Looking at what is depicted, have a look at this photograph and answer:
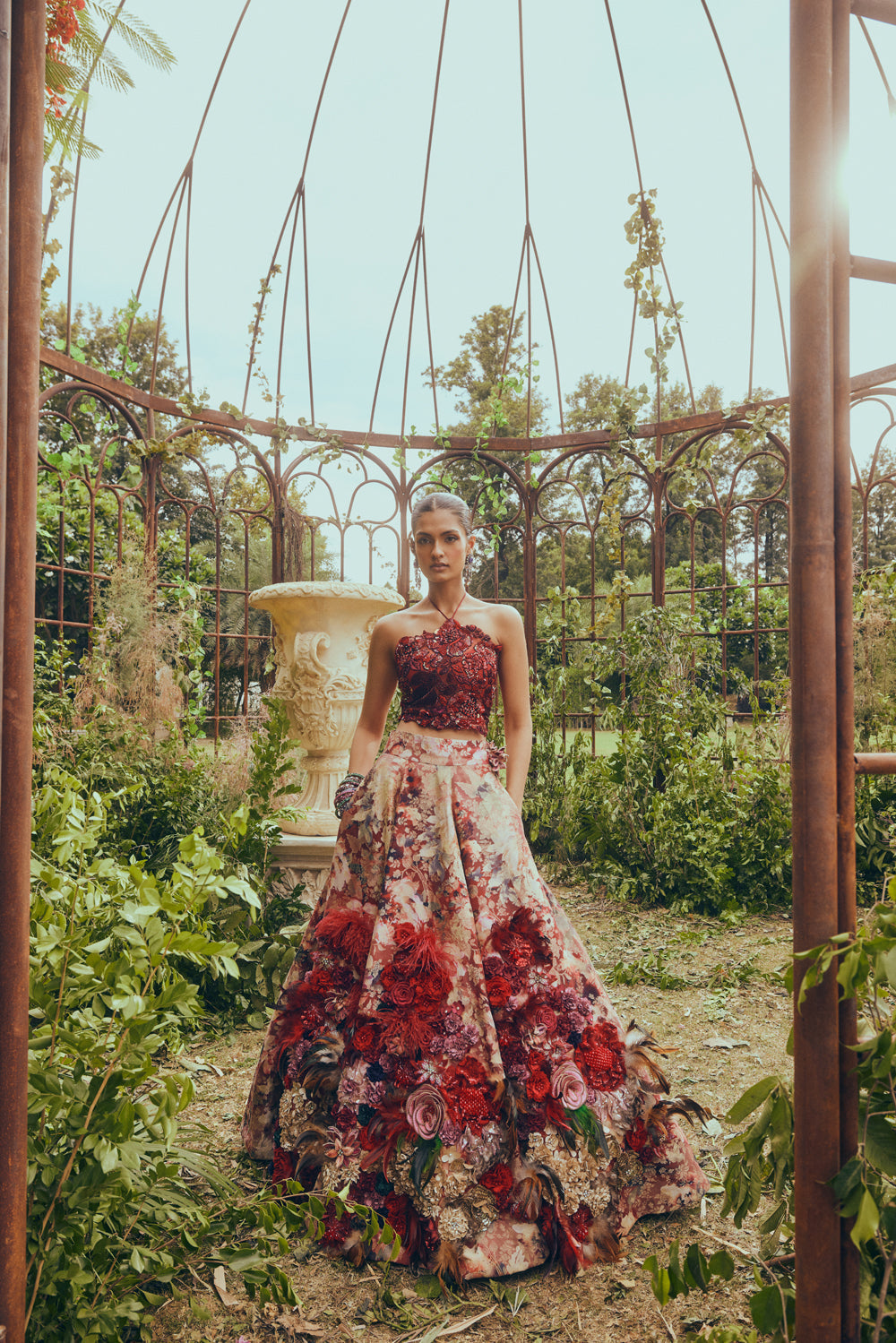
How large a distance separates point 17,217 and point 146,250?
6.17 meters

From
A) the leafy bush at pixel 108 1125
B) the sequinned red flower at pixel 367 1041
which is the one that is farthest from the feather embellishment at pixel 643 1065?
the leafy bush at pixel 108 1125

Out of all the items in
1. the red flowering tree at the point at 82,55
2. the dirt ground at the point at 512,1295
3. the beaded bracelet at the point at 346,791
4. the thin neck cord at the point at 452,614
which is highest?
the red flowering tree at the point at 82,55

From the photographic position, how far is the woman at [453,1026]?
1866mm

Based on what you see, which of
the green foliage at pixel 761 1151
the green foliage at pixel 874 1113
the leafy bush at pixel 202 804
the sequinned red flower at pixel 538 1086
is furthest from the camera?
the leafy bush at pixel 202 804

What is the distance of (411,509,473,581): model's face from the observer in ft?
7.54

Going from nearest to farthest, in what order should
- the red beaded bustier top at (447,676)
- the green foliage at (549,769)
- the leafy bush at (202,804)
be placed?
the red beaded bustier top at (447,676) < the leafy bush at (202,804) < the green foliage at (549,769)

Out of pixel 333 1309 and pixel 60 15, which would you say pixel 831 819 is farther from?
pixel 60 15

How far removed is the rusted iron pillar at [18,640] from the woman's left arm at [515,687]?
157 centimetres

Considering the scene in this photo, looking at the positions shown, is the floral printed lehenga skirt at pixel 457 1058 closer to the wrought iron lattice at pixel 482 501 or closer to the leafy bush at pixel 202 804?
the leafy bush at pixel 202 804

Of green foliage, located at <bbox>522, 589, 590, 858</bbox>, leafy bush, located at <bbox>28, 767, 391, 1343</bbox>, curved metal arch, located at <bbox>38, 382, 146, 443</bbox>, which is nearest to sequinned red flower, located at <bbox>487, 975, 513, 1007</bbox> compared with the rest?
leafy bush, located at <bbox>28, 767, 391, 1343</bbox>

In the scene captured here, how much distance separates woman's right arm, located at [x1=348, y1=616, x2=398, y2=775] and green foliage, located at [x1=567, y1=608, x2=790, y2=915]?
10.4 feet

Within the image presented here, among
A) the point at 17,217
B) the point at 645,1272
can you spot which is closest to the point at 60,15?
the point at 17,217

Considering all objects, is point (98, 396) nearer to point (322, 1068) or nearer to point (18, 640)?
point (322, 1068)

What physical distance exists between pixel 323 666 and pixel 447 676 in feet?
6.98
